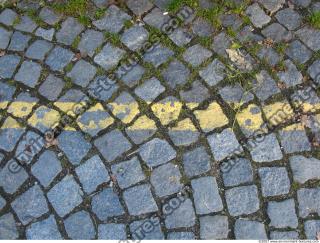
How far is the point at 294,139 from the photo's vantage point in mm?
4199

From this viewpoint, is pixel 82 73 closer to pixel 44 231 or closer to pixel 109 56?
pixel 109 56

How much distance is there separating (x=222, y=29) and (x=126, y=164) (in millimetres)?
1792

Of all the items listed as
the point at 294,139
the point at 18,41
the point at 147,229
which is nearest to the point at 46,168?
the point at 147,229

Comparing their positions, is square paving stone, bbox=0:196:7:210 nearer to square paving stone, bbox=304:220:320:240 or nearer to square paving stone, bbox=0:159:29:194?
square paving stone, bbox=0:159:29:194

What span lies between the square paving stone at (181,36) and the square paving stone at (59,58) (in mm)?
1110

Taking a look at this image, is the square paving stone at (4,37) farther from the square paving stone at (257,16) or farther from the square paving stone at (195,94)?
the square paving stone at (257,16)

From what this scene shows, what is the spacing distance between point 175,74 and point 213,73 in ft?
1.28

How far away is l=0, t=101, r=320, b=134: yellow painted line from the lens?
429cm

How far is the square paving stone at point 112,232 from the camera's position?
3994 millimetres

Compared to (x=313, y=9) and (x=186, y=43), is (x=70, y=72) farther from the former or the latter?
(x=313, y=9)

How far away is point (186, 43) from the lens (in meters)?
4.67

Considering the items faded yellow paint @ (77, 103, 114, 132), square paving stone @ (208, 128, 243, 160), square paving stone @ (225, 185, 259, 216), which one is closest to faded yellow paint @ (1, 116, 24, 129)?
faded yellow paint @ (77, 103, 114, 132)

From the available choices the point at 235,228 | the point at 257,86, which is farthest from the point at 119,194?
the point at 257,86

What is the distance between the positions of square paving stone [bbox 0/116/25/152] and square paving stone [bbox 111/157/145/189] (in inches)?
40.2
